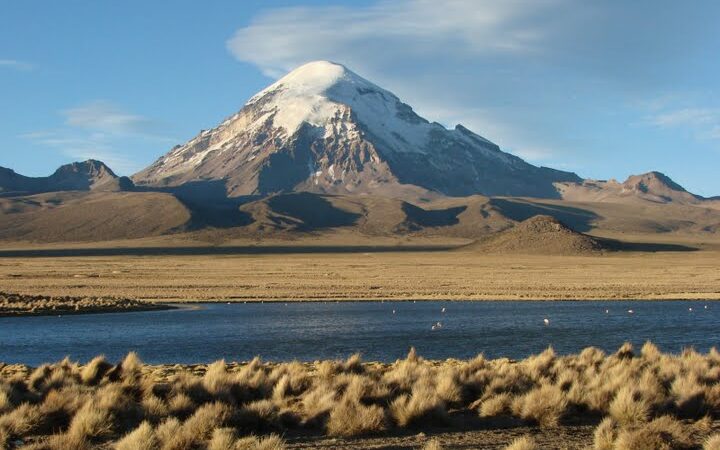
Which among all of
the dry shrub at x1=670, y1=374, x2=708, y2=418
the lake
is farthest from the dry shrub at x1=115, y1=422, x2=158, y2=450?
the lake

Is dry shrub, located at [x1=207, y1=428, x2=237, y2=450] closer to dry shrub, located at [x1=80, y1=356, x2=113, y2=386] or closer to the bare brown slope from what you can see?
dry shrub, located at [x1=80, y1=356, x2=113, y2=386]

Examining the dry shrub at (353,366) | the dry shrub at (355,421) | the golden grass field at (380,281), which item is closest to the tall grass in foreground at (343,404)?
the dry shrub at (355,421)

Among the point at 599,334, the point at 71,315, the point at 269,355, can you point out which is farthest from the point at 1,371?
the point at 71,315

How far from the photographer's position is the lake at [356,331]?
3219cm

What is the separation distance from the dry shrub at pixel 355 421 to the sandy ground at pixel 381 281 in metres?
54.0

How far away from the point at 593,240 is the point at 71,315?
12617 centimetres

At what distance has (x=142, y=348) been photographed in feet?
112

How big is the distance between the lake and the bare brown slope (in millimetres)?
98239

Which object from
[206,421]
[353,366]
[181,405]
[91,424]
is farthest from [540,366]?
[91,424]

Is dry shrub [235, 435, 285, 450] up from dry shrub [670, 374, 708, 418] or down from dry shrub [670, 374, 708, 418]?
up

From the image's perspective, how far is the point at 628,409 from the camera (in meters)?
14.6

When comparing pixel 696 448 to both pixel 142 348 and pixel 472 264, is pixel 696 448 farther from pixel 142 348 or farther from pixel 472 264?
pixel 472 264

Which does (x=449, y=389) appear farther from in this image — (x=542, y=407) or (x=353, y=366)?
(x=353, y=366)

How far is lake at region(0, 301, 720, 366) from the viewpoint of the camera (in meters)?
32.2
